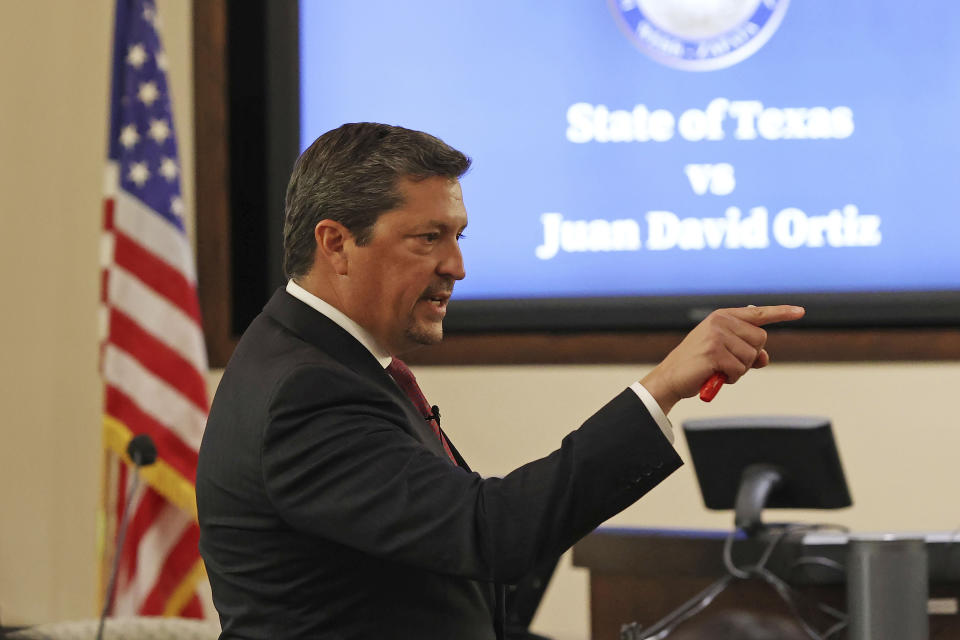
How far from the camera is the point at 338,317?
5.58ft

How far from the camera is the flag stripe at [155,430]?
384 centimetres

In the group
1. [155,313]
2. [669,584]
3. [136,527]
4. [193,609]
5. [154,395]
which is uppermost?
[155,313]

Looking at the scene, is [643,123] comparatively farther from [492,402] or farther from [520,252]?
[492,402]

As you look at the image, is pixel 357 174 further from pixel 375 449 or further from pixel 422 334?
pixel 375 449

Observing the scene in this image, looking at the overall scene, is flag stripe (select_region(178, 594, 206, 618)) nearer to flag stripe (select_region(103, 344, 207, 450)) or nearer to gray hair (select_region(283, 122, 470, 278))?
flag stripe (select_region(103, 344, 207, 450))

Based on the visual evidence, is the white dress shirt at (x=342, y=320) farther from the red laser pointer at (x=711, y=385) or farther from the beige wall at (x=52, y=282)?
the beige wall at (x=52, y=282)

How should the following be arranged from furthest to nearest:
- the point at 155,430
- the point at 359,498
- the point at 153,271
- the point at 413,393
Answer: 1. the point at 153,271
2. the point at 155,430
3. the point at 413,393
4. the point at 359,498

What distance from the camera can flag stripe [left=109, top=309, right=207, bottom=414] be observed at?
3.89m

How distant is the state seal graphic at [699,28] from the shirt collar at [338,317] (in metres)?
2.57

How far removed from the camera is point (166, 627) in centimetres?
309

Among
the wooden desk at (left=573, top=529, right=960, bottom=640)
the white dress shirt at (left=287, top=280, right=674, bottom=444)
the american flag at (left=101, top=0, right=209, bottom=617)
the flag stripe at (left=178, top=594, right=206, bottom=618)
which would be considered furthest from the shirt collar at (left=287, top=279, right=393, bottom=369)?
the flag stripe at (left=178, top=594, right=206, bottom=618)

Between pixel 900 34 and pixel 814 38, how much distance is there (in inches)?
10.2

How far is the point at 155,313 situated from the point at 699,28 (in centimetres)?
196

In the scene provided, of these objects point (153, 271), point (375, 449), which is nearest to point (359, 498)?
point (375, 449)
